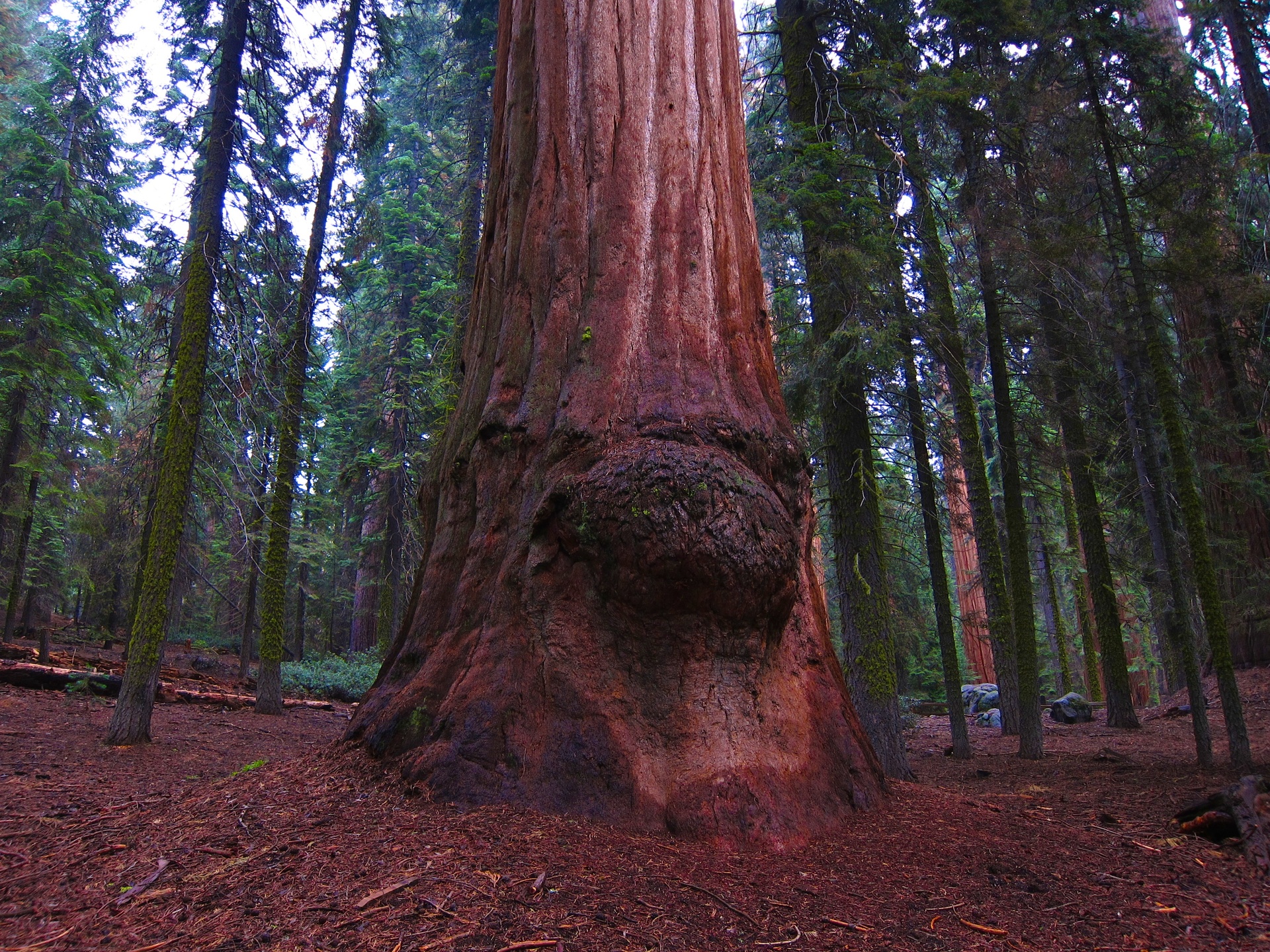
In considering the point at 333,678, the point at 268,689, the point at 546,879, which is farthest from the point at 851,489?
the point at 333,678

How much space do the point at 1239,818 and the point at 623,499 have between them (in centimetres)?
381

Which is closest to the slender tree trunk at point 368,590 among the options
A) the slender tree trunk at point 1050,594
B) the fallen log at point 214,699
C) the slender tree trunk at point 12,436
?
the fallen log at point 214,699

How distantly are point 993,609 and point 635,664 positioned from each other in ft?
27.3

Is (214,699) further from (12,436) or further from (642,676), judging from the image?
(642,676)

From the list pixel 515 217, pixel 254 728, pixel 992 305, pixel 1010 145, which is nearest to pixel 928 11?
pixel 1010 145

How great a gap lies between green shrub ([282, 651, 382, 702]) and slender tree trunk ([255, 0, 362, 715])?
10.2ft

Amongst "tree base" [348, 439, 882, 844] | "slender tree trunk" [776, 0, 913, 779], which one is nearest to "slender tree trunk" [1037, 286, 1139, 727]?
"slender tree trunk" [776, 0, 913, 779]

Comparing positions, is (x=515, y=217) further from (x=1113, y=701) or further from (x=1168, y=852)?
(x=1113, y=701)

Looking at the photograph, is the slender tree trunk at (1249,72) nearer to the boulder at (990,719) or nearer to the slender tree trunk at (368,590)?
the boulder at (990,719)

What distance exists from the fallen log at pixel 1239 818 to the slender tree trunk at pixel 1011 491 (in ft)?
14.7

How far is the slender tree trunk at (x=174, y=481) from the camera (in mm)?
7430

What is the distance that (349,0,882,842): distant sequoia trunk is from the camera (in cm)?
327

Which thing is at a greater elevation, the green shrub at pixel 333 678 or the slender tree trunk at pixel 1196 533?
the slender tree trunk at pixel 1196 533

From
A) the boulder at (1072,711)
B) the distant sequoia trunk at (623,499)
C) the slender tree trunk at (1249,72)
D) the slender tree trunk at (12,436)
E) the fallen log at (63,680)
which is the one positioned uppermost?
the slender tree trunk at (1249,72)
